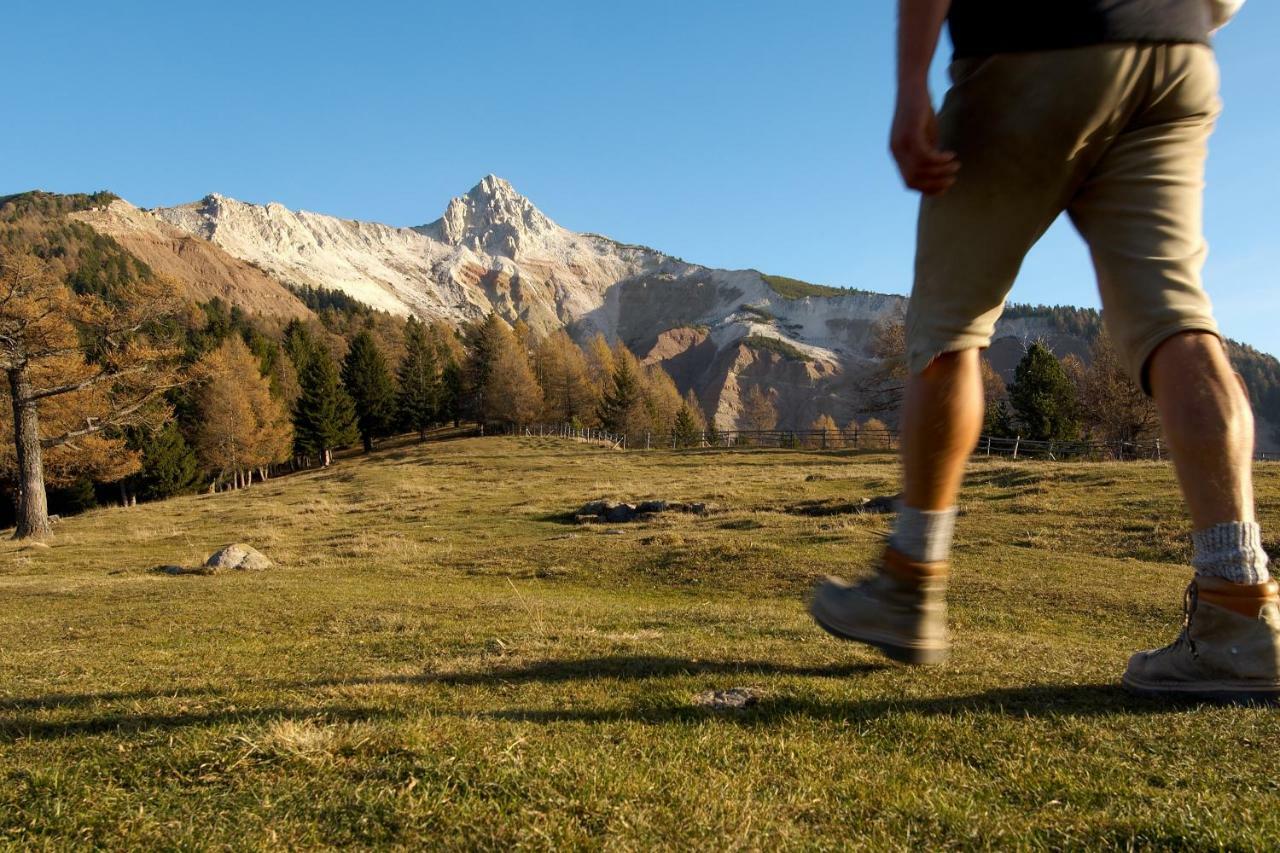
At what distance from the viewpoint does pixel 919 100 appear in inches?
86.8

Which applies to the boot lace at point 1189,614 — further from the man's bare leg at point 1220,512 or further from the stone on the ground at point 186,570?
the stone on the ground at point 186,570

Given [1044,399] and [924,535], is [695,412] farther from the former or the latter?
[924,535]

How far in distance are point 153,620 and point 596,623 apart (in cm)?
411

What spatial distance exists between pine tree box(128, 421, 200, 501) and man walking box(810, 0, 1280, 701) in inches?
2234

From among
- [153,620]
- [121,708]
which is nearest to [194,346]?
[153,620]

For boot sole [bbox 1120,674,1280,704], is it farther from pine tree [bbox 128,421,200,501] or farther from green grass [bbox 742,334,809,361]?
green grass [bbox 742,334,809,361]

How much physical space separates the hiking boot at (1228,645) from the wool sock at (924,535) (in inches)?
28.9

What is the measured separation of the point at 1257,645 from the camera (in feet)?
7.16

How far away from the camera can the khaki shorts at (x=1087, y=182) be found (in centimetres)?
209

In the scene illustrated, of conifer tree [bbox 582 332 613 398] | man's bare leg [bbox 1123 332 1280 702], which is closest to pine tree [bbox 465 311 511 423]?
conifer tree [bbox 582 332 613 398]

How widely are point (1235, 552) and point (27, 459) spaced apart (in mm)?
25431

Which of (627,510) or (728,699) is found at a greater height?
(728,699)

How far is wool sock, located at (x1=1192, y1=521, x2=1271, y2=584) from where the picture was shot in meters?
2.10

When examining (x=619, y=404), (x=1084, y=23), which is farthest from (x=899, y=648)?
(x=619, y=404)
